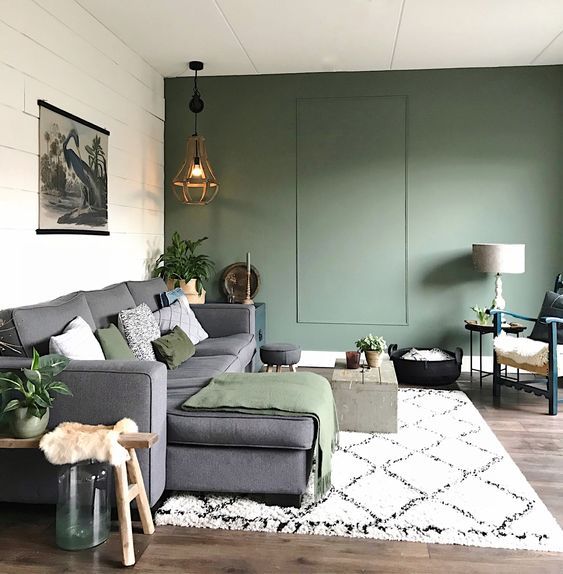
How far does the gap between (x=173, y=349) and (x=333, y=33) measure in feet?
8.82

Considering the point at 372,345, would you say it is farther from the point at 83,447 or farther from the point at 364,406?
the point at 83,447

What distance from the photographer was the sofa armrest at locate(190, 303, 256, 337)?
5.21 m

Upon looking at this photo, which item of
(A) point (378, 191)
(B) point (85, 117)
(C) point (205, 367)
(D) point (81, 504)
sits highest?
(B) point (85, 117)

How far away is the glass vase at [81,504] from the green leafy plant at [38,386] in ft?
0.87

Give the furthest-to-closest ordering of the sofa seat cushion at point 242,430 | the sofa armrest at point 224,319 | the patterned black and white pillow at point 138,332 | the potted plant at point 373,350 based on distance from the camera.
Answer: the sofa armrest at point 224,319
the potted plant at point 373,350
the patterned black and white pillow at point 138,332
the sofa seat cushion at point 242,430

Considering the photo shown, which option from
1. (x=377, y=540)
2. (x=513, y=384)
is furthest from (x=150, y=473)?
(x=513, y=384)

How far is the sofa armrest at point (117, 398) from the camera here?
107 inches

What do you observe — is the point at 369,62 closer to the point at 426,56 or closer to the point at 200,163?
the point at 426,56

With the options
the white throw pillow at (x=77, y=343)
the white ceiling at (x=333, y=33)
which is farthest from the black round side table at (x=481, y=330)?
the white throw pillow at (x=77, y=343)

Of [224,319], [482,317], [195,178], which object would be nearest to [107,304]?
[224,319]

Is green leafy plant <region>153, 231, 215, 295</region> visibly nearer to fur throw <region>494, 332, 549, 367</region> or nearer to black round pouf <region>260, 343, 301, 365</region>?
black round pouf <region>260, 343, 301, 365</region>

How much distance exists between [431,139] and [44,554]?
4.71m

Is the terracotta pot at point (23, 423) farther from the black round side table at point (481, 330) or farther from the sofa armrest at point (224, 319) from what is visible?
the black round side table at point (481, 330)

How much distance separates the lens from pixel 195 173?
5934 mm
